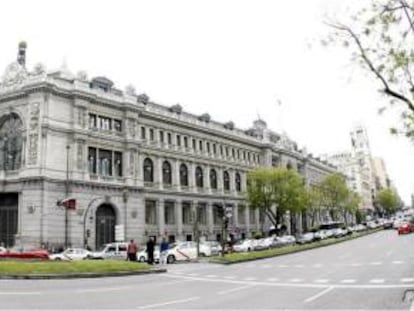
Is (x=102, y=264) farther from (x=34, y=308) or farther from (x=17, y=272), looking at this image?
(x=34, y=308)

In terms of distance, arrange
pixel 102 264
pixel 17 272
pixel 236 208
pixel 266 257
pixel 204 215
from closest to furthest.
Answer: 1. pixel 17 272
2. pixel 102 264
3. pixel 266 257
4. pixel 204 215
5. pixel 236 208

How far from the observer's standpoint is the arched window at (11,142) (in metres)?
54.8

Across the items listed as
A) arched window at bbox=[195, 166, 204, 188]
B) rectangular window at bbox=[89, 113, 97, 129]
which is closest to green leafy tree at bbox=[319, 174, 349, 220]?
arched window at bbox=[195, 166, 204, 188]

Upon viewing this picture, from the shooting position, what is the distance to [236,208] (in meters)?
82.6

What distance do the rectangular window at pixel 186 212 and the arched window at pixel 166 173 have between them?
4300 mm

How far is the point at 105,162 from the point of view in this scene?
58.8 metres

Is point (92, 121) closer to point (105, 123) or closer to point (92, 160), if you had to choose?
point (105, 123)

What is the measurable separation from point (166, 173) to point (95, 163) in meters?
13.5

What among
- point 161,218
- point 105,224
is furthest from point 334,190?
point 105,224

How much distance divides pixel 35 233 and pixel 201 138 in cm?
3215

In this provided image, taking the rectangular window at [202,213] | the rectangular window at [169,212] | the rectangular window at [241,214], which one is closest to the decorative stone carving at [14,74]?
the rectangular window at [169,212]

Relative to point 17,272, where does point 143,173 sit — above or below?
above

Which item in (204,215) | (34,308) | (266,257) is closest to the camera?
(34,308)

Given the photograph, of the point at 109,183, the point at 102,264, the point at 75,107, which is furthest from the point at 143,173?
the point at 102,264
